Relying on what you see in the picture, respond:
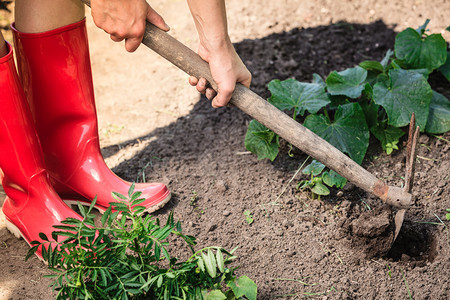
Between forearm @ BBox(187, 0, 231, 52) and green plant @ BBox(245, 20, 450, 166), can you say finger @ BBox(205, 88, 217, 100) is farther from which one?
green plant @ BBox(245, 20, 450, 166)

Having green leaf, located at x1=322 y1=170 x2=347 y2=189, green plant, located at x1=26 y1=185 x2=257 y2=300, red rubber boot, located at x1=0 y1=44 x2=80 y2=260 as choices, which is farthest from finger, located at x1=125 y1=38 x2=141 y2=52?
green leaf, located at x1=322 y1=170 x2=347 y2=189

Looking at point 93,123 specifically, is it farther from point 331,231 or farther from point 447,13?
point 447,13

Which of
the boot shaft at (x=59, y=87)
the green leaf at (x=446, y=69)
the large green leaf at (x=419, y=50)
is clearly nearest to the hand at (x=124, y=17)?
the boot shaft at (x=59, y=87)

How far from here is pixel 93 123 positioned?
211 centimetres

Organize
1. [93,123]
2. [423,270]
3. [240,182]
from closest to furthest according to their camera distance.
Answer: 1. [423,270]
2. [93,123]
3. [240,182]

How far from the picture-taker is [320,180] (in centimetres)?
212

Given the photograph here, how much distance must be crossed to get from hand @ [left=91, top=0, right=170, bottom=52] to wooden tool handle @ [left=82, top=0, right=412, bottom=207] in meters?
0.05

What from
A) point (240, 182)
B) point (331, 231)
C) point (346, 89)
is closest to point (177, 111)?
point (240, 182)

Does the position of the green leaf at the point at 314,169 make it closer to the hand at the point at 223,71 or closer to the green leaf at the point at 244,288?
the hand at the point at 223,71

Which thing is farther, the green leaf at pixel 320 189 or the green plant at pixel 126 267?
the green leaf at pixel 320 189

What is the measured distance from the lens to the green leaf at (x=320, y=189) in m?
2.10

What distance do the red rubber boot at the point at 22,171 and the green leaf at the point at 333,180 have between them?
3.57ft

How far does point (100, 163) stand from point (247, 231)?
0.72 meters

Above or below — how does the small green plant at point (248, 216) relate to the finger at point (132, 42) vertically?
below
